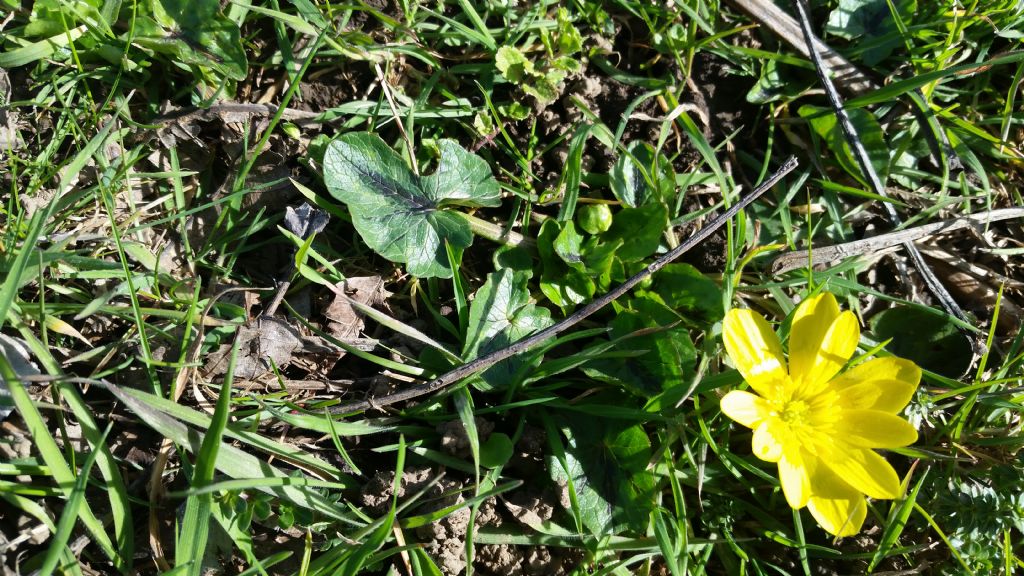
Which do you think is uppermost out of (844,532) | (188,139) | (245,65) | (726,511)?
(245,65)

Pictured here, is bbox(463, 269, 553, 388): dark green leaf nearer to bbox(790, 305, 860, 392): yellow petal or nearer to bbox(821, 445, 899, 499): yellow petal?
bbox(790, 305, 860, 392): yellow petal

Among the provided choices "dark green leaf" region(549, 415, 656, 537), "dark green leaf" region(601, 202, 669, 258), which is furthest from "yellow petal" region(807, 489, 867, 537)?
"dark green leaf" region(601, 202, 669, 258)

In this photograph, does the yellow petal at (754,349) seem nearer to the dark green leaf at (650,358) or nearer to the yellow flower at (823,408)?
the yellow flower at (823,408)

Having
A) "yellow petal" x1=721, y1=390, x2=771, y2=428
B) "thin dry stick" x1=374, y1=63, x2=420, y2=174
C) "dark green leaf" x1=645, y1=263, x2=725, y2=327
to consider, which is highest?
"thin dry stick" x1=374, y1=63, x2=420, y2=174

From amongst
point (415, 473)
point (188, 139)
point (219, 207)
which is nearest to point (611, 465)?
point (415, 473)

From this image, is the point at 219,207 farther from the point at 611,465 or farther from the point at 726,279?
the point at 726,279

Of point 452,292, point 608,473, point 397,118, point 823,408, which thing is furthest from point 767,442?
point 397,118

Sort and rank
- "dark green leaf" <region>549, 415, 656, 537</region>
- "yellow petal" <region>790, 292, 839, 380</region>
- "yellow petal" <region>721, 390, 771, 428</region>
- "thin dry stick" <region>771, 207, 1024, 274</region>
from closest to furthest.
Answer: "yellow petal" <region>721, 390, 771, 428</region>, "yellow petal" <region>790, 292, 839, 380</region>, "dark green leaf" <region>549, 415, 656, 537</region>, "thin dry stick" <region>771, 207, 1024, 274</region>
